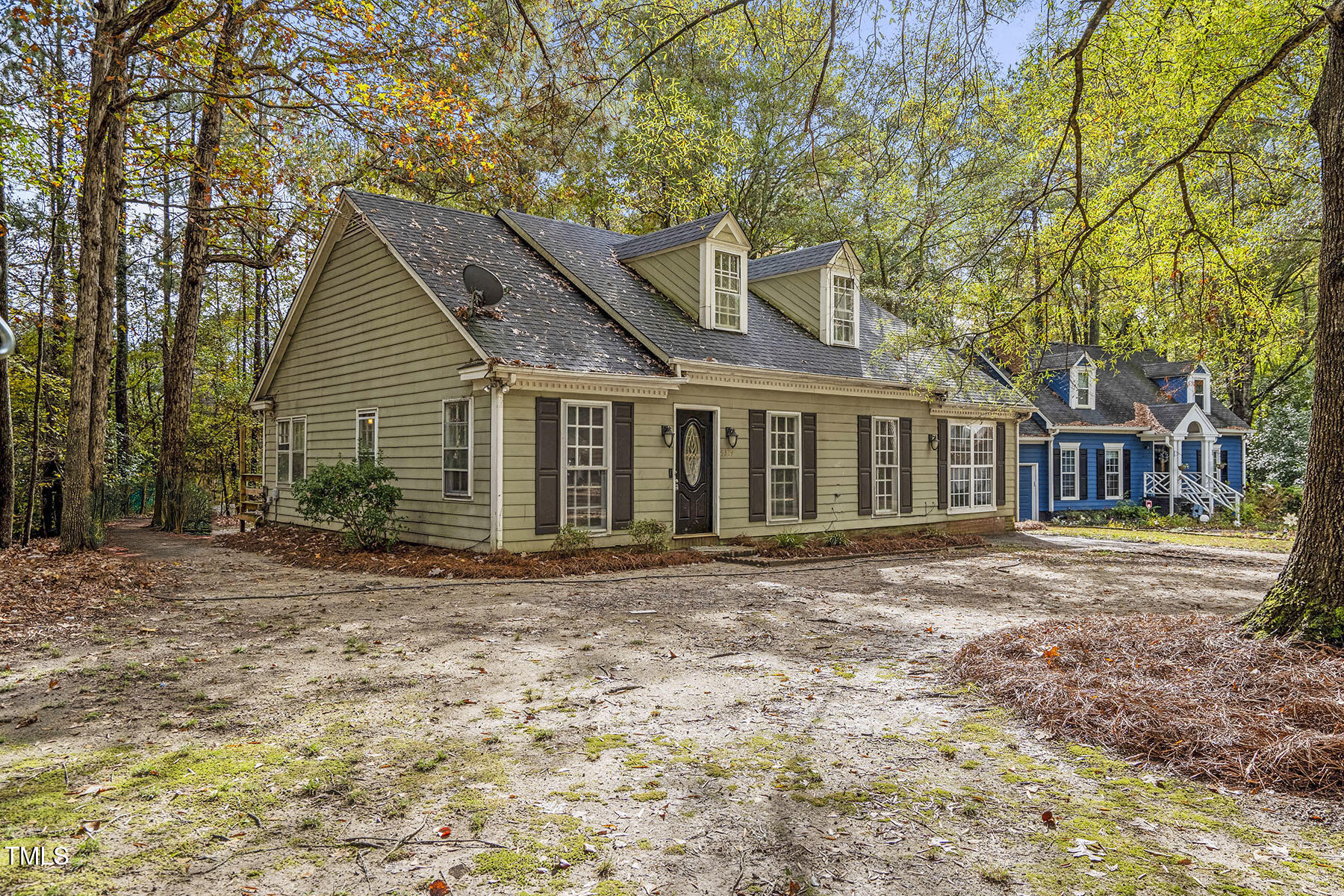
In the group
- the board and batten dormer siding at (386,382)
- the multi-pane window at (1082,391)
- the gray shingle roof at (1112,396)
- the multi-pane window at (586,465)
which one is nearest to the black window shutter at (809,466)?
the multi-pane window at (586,465)

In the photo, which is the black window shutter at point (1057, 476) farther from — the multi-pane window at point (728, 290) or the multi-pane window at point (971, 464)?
the multi-pane window at point (728, 290)

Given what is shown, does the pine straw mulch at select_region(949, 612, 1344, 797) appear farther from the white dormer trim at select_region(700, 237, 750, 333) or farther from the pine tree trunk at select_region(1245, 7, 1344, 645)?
the white dormer trim at select_region(700, 237, 750, 333)

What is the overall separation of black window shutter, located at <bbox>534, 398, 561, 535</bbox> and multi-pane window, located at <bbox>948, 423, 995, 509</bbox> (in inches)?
373

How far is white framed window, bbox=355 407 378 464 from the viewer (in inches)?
533

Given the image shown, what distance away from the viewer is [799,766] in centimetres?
366

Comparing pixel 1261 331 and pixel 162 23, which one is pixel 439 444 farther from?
pixel 1261 331

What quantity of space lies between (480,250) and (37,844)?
459 inches

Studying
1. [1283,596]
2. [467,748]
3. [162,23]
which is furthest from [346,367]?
[1283,596]

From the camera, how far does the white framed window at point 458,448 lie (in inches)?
445

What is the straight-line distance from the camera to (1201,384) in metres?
28.1

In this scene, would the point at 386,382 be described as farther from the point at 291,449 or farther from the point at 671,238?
the point at 671,238

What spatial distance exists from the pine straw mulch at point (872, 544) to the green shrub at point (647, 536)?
1.66 m

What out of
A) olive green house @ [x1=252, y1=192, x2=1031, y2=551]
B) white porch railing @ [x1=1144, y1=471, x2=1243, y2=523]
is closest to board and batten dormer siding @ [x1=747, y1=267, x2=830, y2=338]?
olive green house @ [x1=252, y1=192, x2=1031, y2=551]

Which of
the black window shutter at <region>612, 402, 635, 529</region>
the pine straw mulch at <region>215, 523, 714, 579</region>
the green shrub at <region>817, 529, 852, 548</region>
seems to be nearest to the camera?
the pine straw mulch at <region>215, 523, 714, 579</region>
